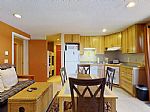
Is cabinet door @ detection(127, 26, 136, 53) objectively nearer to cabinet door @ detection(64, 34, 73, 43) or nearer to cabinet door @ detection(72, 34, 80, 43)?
cabinet door @ detection(72, 34, 80, 43)

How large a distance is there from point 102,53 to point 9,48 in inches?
181

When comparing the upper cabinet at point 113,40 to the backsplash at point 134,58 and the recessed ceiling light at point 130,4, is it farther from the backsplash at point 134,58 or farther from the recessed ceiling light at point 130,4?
the recessed ceiling light at point 130,4

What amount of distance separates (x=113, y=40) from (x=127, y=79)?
254 centimetres

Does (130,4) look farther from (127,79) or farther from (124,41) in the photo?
(124,41)

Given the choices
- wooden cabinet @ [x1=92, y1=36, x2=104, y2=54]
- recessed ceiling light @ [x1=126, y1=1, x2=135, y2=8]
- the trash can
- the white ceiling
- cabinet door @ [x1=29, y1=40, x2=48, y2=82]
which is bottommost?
the trash can

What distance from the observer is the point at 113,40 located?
794 cm

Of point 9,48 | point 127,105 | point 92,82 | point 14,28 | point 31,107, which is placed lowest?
point 127,105

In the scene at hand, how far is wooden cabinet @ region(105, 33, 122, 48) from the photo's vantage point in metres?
7.54

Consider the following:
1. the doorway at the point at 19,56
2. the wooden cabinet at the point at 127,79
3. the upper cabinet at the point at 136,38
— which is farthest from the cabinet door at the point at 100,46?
the doorway at the point at 19,56

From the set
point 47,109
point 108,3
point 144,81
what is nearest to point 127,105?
point 144,81

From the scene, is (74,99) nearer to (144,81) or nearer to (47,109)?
(47,109)

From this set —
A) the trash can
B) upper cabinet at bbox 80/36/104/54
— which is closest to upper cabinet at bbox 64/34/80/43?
upper cabinet at bbox 80/36/104/54

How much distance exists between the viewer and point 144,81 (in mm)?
5332

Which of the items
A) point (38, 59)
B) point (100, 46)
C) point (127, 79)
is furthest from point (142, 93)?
point (38, 59)
